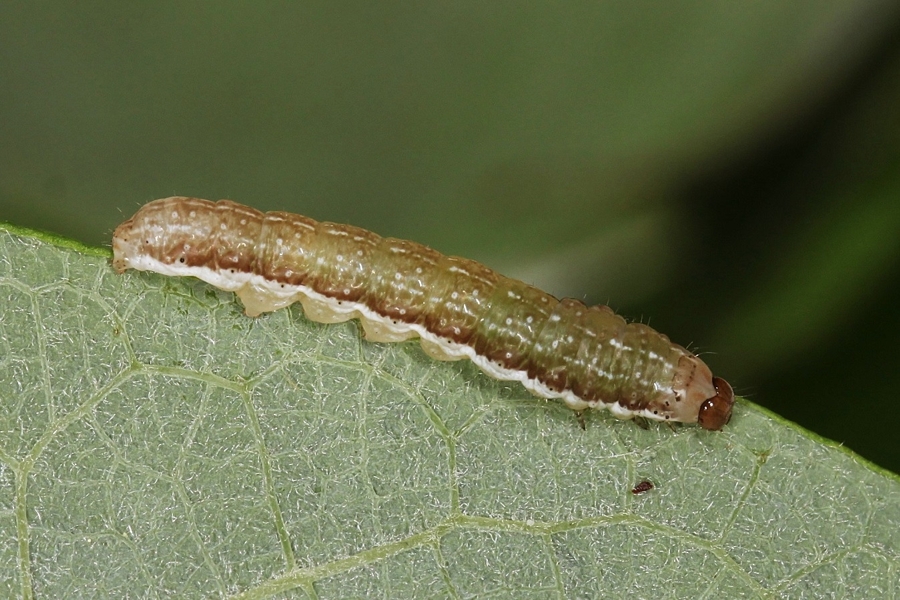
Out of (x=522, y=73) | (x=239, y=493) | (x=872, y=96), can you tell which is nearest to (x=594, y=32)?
(x=522, y=73)

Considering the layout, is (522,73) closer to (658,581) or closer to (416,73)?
(416,73)

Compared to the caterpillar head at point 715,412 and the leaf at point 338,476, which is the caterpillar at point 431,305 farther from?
the leaf at point 338,476

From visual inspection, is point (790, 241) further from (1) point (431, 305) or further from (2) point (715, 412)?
(1) point (431, 305)

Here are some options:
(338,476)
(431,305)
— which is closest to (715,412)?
(431,305)

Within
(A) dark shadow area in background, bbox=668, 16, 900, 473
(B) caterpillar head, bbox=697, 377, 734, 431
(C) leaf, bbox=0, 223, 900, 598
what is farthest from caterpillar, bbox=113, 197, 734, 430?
(A) dark shadow area in background, bbox=668, 16, 900, 473

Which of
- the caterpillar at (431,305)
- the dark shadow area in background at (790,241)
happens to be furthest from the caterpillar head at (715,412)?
the dark shadow area in background at (790,241)

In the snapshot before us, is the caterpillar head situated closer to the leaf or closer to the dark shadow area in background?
the leaf
